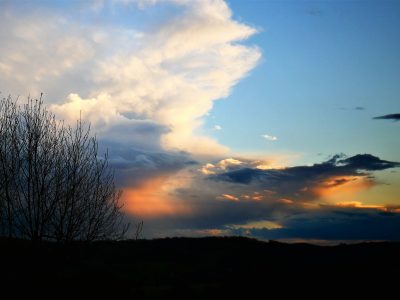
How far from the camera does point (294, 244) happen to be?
4278cm

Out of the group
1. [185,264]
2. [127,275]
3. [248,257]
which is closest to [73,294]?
[127,275]

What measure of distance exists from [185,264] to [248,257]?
6.76 metres

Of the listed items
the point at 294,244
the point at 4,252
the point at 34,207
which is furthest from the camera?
the point at 294,244

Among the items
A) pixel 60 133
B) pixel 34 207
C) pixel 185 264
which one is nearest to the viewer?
pixel 34 207

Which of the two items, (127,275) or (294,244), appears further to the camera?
(294,244)

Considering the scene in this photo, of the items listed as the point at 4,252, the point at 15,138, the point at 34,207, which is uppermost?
the point at 15,138

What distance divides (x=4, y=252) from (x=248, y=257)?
23.8 meters

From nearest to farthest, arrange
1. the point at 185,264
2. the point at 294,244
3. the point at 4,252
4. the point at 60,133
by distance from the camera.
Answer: the point at 60,133 < the point at 4,252 < the point at 185,264 < the point at 294,244

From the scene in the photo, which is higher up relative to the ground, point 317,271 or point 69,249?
point 69,249

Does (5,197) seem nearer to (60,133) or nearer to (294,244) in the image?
(60,133)

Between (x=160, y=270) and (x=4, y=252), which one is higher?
(x=4, y=252)

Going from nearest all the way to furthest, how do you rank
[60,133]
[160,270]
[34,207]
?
[34,207]
[60,133]
[160,270]

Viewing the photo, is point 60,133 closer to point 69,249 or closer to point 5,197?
point 5,197

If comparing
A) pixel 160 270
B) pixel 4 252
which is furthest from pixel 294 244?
pixel 4 252
